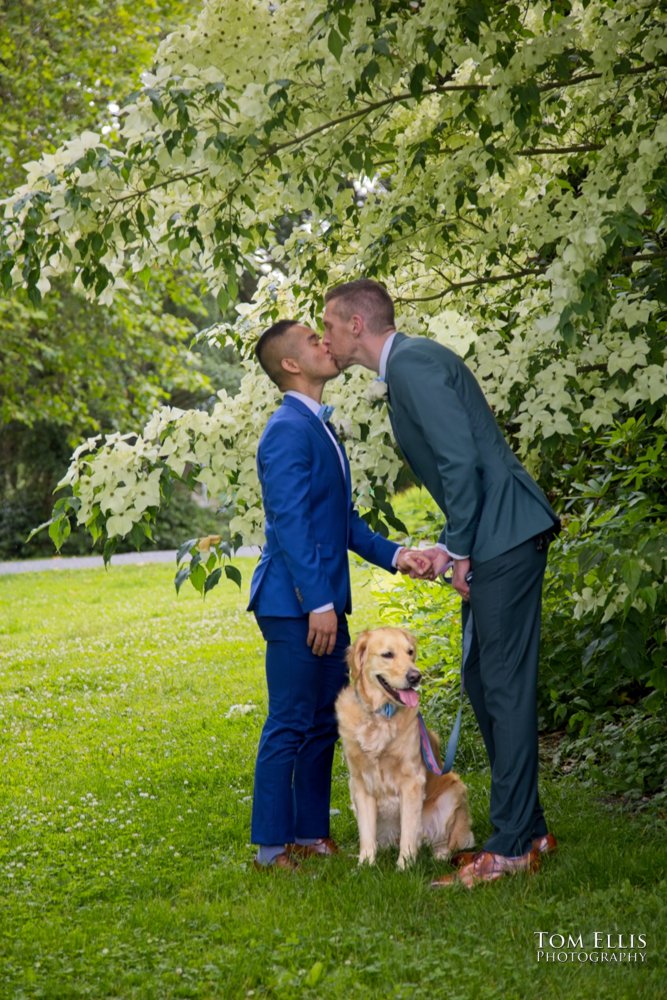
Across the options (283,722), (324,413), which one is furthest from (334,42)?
(283,722)

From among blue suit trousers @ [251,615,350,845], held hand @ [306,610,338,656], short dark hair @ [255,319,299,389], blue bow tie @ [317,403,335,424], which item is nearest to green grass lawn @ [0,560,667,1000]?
→ blue suit trousers @ [251,615,350,845]

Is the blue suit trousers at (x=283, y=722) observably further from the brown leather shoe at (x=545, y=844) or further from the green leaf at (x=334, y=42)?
the green leaf at (x=334, y=42)

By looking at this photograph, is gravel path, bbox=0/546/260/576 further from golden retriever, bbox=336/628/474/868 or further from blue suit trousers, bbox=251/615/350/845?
golden retriever, bbox=336/628/474/868

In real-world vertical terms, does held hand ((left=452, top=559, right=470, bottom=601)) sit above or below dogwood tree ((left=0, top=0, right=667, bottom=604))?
below

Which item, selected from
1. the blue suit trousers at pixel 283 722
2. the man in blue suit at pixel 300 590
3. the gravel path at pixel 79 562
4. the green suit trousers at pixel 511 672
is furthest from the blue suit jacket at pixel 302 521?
the gravel path at pixel 79 562

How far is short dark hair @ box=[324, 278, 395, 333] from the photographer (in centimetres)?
456

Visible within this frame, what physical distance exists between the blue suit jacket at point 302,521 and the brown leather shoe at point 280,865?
0.99 metres

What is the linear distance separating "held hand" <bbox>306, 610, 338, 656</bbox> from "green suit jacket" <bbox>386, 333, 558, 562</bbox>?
0.58m

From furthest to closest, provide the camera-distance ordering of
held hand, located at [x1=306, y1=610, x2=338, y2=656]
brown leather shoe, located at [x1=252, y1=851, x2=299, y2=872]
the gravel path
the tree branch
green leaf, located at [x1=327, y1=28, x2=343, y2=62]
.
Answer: the gravel path
the tree branch
brown leather shoe, located at [x1=252, y1=851, x2=299, y2=872]
held hand, located at [x1=306, y1=610, x2=338, y2=656]
green leaf, located at [x1=327, y1=28, x2=343, y2=62]

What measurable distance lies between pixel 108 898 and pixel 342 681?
4.24 ft

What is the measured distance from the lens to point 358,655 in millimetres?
4637

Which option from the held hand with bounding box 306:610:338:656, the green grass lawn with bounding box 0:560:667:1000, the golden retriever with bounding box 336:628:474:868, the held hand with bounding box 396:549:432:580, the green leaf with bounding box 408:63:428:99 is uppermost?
the green leaf with bounding box 408:63:428:99

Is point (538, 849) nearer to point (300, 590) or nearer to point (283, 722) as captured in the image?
point (283, 722)

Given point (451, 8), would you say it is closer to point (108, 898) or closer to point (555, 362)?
point (555, 362)
